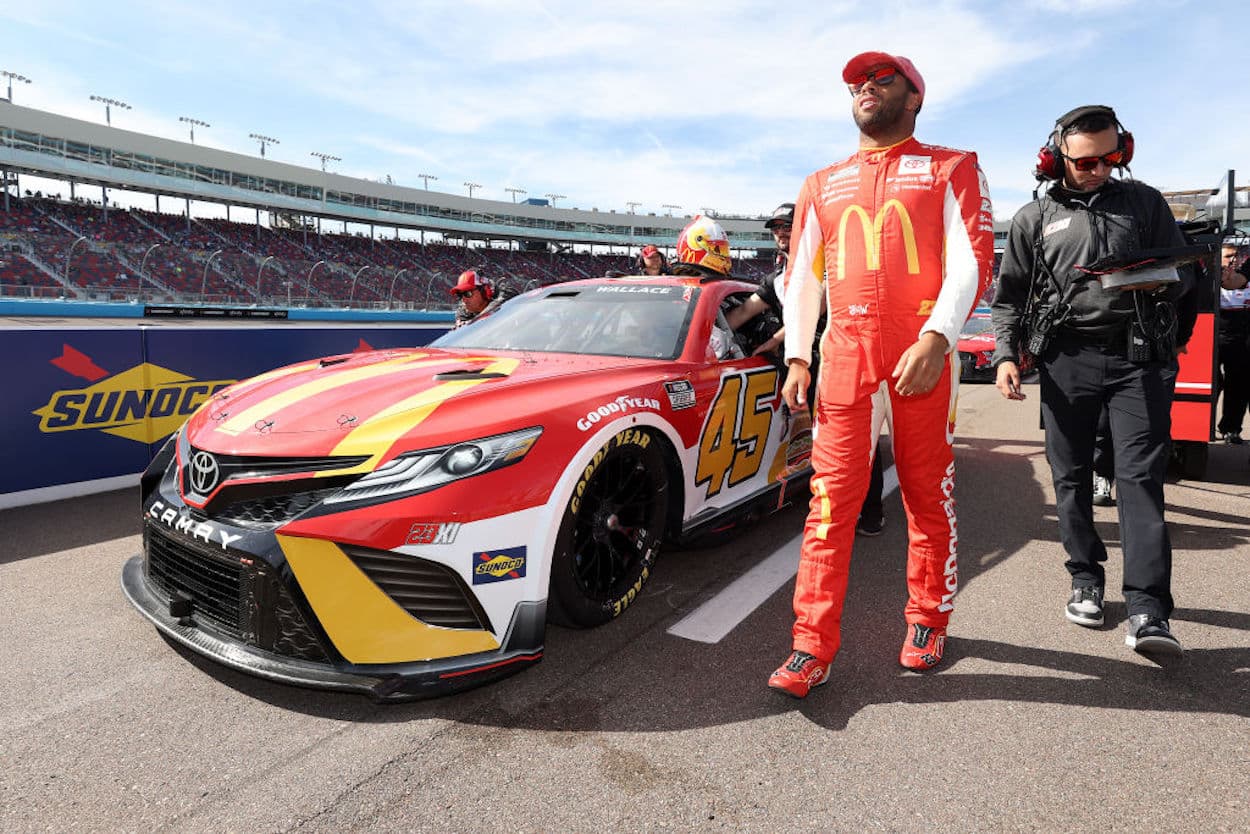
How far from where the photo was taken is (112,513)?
435 centimetres

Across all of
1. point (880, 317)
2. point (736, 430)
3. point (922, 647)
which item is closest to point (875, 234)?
point (880, 317)

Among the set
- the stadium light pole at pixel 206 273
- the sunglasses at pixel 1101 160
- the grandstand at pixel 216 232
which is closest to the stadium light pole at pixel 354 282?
the grandstand at pixel 216 232

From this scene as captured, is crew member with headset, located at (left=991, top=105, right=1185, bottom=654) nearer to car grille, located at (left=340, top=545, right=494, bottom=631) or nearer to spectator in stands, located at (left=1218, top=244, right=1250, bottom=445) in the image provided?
car grille, located at (left=340, top=545, right=494, bottom=631)

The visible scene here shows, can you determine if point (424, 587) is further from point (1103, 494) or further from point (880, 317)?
point (1103, 494)

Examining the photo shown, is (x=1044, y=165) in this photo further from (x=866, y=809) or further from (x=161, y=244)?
(x=161, y=244)

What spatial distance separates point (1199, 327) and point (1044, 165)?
3.02 meters

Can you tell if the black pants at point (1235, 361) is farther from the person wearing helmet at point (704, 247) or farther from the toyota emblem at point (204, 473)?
the toyota emblem at point (204, 473)

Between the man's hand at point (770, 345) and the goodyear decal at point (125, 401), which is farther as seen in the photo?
the goodyear decal at point (125, 401)

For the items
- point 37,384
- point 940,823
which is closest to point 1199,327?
point 940,823

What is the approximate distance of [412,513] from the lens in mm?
2021

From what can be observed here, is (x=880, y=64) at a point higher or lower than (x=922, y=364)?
higher

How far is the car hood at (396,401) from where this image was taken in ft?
7.25

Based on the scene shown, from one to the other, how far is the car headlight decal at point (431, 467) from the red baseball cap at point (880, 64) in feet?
5.23

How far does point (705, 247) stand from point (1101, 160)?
288 centimetres
